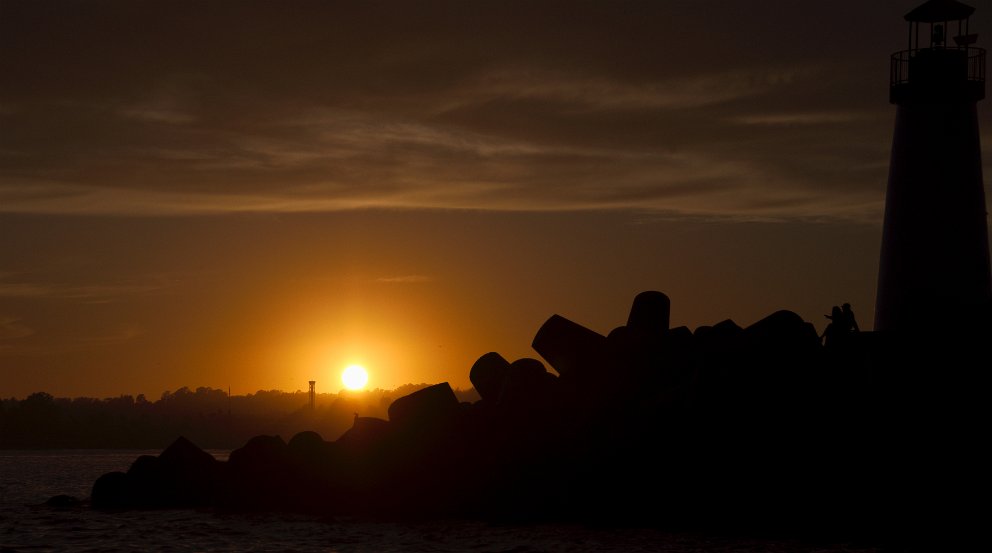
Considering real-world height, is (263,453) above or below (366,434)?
below

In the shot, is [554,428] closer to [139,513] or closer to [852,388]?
[852,388]

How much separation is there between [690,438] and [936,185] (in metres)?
11.0

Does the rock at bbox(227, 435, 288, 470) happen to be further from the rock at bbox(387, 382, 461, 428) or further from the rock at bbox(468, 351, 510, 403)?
the rock at bbox(468, 351, 510, 403)

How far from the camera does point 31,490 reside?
4062 centimetres

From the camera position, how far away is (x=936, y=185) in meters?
28.3

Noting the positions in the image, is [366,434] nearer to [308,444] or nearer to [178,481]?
[308,444]

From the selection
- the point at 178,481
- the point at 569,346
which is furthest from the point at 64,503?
the point at 569,346

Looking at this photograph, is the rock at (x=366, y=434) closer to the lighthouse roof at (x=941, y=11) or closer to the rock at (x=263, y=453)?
the rock at (x=263, y=453)

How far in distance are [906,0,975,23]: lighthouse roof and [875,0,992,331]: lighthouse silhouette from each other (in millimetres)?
22

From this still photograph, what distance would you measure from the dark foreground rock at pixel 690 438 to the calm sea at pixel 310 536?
565 millimetres

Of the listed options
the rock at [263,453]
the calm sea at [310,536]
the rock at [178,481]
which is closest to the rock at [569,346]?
the calm sea at [310,536]

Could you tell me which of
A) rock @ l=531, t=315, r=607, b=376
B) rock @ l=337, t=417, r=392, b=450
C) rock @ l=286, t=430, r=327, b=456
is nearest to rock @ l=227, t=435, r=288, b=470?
rock @ l=286, t=430, r=327, b=456

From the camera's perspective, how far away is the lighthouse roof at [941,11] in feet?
96.0

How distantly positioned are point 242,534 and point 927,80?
17.1 metres
